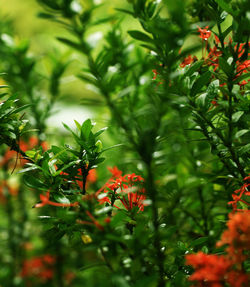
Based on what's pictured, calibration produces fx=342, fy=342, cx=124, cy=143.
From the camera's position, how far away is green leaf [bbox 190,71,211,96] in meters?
0.42

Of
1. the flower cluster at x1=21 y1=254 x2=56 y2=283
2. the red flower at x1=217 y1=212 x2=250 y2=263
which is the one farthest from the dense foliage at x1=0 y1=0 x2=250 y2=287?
the flower cluster at x1=21 y1=254 x2=56 y2=283

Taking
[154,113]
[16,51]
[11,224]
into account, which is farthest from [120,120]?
[11,224]

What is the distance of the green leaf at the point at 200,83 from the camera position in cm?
42

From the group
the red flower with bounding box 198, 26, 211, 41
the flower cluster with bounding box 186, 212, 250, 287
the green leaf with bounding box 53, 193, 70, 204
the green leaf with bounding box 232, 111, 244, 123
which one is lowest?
the flower cluster with bounding box 186, 212, 250, 287

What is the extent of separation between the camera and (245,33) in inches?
16.7

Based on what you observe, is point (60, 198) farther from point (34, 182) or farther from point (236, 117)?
point (236, 117)

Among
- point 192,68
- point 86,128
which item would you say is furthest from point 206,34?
point 86,128

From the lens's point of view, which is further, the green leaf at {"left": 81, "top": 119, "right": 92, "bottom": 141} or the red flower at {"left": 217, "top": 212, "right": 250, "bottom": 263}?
the green leaf at {"left": 81, "top": 119, "right": 92, "bottom": 141}

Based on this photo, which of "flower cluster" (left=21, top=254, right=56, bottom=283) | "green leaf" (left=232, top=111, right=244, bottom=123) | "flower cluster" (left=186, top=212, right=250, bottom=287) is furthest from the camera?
"flower cluster" (left=21, top=254, right=56, bottom=283)

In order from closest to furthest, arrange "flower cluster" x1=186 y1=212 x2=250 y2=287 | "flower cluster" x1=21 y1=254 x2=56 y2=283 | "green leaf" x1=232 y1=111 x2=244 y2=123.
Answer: "flower cluster" x1=186 y1=212 x2=250 y2=287, "green leaf" x1=232 y1=111 x2=244 y2=123, "flower cluster" x1=21 y1=254 x2=56 y2=283

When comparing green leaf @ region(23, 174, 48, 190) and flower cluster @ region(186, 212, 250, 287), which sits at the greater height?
green leaf @ region(23, 174, 48, 190)

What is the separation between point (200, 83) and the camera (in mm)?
431

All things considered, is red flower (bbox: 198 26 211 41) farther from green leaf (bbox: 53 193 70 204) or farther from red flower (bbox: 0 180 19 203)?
red flower (bbox: 0 180 19 203)

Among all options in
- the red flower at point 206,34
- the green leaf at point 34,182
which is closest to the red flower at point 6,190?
the green leaf at point 34,182
